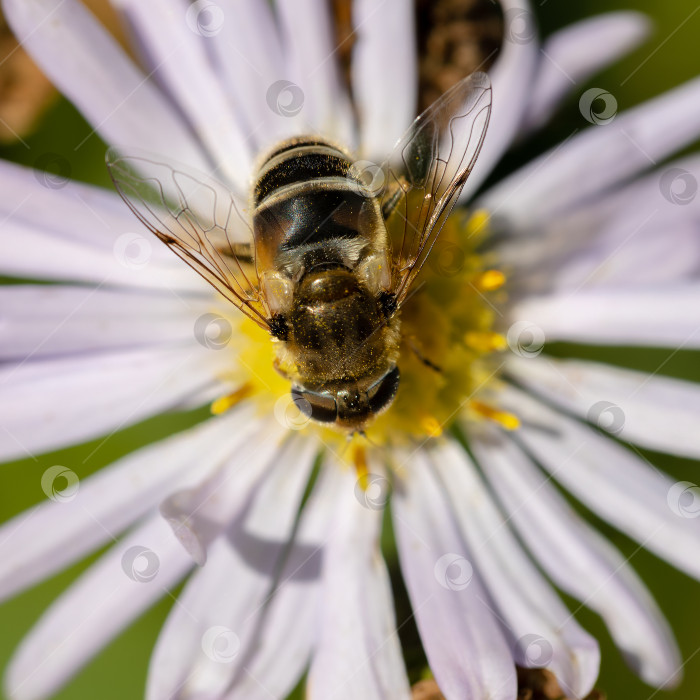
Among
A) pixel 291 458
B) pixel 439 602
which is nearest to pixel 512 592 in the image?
pixel 439 602

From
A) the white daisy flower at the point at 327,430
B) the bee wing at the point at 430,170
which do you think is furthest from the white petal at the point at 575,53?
the bee wing at the point at 430,170

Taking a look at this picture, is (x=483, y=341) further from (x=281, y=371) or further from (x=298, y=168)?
(x=298, y=168)

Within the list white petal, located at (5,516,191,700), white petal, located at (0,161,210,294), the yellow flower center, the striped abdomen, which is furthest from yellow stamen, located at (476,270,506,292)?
white petal, located at (5,516,191,700)

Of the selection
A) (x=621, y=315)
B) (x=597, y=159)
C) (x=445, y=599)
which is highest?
(x=597, y=159)

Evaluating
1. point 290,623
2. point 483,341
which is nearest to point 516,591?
point 290,623

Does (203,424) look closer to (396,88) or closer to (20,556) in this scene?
(20,556)

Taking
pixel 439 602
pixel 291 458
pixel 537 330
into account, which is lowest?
pixel 439 602

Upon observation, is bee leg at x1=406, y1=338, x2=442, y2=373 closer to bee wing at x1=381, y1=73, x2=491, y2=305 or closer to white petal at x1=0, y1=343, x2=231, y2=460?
bee wing at x1=381, y1=73, x2=491, y2=305
